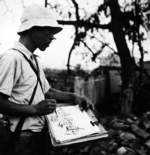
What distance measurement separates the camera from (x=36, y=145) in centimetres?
155

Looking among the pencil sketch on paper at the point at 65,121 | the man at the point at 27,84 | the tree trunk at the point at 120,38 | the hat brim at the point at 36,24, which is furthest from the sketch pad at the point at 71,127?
the tree trunk at the point at 120,38

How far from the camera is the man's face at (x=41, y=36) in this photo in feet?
5.07

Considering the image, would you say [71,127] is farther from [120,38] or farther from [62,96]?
[120,38]

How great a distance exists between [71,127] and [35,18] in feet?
2.92

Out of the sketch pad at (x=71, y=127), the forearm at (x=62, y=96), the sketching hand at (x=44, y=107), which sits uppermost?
the sketching hand at (x=44, y=107)

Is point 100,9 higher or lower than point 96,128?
higher

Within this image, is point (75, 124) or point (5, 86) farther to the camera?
point (75, 124)

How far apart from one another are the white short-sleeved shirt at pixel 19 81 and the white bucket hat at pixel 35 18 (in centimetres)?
17

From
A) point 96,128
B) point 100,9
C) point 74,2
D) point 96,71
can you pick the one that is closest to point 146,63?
point 96,71

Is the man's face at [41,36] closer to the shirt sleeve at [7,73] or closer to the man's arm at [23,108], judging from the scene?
the shirt sleeve at [7,73]

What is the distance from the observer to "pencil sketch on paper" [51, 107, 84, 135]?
4.85 ft

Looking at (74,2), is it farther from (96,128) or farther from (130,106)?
(96,128)

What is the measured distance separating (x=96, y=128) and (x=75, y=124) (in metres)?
0.17

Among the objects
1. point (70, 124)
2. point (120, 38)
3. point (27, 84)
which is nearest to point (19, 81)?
point (27, 84)
